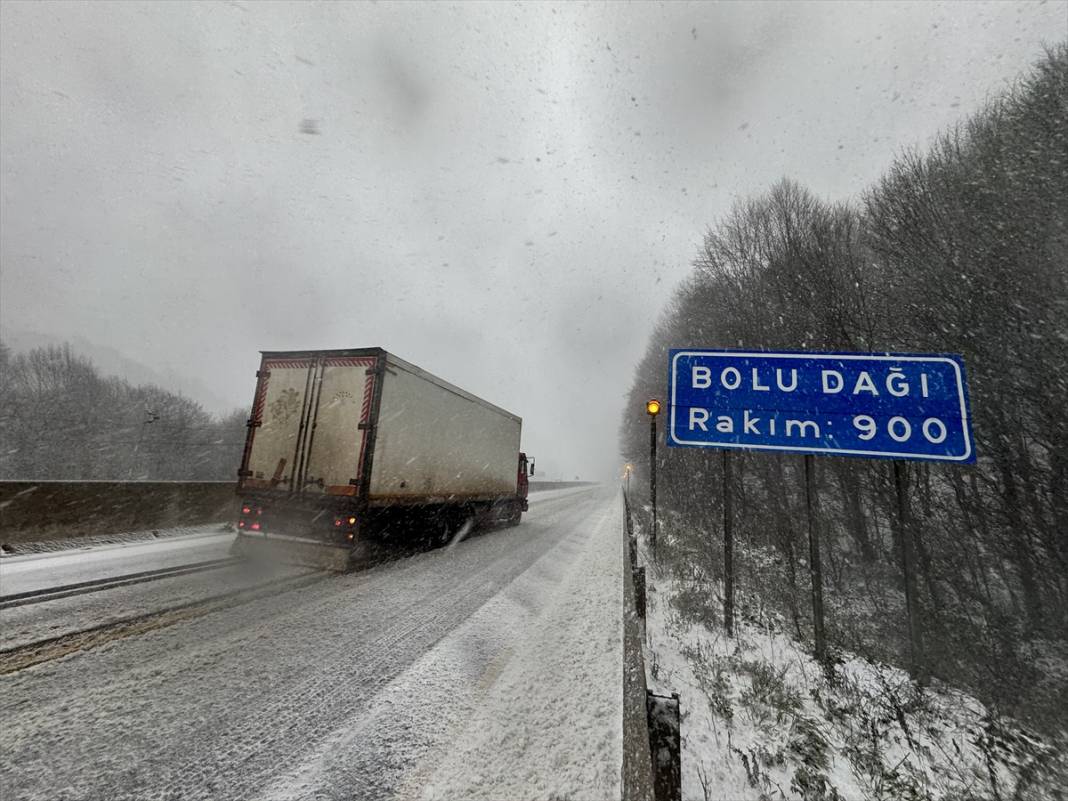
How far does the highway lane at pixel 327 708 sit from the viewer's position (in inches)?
90.2

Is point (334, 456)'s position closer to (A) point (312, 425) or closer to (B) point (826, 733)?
(A) point (312, 425)

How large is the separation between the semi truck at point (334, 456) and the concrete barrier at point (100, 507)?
3585 mm

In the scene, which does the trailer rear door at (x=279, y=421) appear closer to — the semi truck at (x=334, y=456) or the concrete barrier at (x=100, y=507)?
the semi truck at (x=334, y=456)

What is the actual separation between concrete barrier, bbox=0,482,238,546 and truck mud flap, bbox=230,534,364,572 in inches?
144

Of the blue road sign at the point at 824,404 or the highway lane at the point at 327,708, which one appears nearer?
the highway lane at the point at 327,708

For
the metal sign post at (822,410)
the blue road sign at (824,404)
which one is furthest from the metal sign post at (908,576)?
the blue road sign at (824,404)

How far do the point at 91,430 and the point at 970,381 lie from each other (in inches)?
2090

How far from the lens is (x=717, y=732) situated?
3258 millimetres

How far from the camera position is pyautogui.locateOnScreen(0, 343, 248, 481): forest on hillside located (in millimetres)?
31653

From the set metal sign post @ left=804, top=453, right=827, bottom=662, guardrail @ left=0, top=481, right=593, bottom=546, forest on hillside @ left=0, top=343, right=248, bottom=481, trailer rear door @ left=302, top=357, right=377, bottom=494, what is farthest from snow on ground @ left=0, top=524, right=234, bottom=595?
forest on hillside @ left=0, top=343, right=248, bottom=481

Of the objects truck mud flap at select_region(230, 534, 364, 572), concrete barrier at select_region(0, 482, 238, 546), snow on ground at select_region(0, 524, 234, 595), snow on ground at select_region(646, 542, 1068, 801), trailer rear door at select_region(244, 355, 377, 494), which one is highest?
trailer rear door at select_region(244, 355, 377, 494)

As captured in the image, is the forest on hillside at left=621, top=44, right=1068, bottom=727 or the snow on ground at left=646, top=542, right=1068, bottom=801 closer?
the snow on ground at left=646, top=542, right=1068, bottom=801

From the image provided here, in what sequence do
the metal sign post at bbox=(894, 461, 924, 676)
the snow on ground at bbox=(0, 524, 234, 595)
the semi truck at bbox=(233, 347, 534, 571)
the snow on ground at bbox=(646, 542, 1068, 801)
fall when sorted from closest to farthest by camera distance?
the snow on ground at bbox=(646, 542, 1068, 801), the metal sign post at bbox=(894, 461, 924, 676), the snow on ground at bbox=(0, 524, 234, 595), the semi truck at bbox=(233, 347, 534, 571)

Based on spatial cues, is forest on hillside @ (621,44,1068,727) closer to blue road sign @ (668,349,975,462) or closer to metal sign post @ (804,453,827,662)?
metal sign post @ (804,453,827,662)
